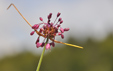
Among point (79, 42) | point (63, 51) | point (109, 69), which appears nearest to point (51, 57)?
point (63, 51)

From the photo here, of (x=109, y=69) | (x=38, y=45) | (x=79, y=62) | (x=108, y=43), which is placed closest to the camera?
(x=38, y=45)

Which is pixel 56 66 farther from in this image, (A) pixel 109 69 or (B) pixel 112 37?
(B) pixel 112 37

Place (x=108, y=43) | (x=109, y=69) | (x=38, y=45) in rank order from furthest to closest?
1. (x=108, y=43)
2. (x=109, y=69)
3. (x=38, y=45)

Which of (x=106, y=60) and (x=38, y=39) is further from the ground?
(x=38, y=39)

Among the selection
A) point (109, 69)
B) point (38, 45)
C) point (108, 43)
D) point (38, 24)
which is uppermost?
point (38, 24)

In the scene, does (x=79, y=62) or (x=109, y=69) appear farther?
(x=79, y=62)

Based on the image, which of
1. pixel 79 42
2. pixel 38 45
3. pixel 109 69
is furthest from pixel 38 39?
pixel 79 42

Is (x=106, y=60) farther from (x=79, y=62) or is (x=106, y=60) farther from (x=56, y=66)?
(x=56, y=66)
